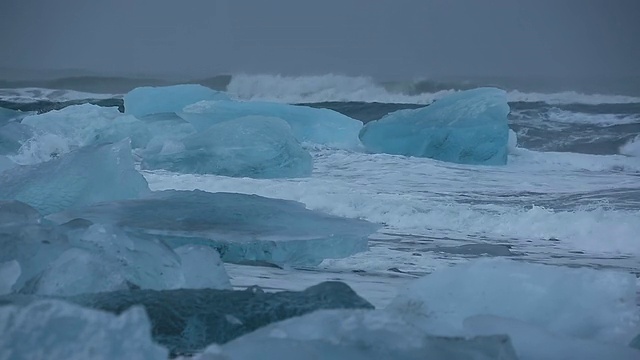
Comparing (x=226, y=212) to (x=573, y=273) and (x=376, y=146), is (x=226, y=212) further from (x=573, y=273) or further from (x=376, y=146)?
(x=376, y=146)

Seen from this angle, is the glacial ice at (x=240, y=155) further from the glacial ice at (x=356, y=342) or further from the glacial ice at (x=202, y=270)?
the glacial ice at (x=356, y=342)

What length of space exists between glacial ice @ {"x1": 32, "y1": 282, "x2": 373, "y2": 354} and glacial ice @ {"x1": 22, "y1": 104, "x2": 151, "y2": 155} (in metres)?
6.25

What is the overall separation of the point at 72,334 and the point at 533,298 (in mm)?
902

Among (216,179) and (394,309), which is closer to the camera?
(394,309)

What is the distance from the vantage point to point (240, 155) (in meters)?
6.12

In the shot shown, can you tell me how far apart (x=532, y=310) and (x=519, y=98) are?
12781mm

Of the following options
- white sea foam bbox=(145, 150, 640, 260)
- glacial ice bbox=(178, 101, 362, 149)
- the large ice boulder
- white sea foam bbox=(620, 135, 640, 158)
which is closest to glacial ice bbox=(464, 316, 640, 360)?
the large ice boulder

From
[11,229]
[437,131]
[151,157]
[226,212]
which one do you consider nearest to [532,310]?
[11,229]

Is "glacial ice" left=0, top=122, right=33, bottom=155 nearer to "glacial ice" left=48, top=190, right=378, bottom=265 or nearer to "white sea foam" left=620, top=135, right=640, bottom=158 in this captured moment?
"glacial ice" left=48, top=190, right=378, bottom=265

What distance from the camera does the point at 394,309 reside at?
157cm

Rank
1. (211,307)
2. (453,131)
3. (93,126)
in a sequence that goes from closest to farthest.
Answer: (211,307), (453,131), (93,126)

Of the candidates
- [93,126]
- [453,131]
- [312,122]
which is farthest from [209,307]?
[312,122]

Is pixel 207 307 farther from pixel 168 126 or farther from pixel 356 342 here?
pixel 168 126

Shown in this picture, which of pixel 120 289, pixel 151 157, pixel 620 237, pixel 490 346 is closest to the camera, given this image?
pixel 490 346
